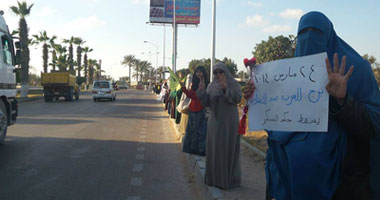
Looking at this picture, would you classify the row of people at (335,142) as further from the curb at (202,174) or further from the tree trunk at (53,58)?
the tree trunk at (53,58)

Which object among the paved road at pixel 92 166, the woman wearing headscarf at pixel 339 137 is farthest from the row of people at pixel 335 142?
the paved road at pixel 92 166

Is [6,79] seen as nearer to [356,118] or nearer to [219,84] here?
[219,84]

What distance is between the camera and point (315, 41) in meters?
Result: 2.01

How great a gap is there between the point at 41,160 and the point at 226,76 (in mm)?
4269

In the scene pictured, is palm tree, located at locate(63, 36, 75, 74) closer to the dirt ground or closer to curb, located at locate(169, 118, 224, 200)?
the dirt ground

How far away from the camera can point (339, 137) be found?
1914 millimetres

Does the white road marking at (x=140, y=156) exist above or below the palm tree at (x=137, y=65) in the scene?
below

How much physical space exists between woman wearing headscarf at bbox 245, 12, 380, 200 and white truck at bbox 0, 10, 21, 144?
729 centimetres

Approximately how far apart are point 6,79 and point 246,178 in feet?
19.9

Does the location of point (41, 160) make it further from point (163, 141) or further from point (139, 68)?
point (139, 68)

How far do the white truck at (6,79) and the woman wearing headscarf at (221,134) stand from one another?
5336mm

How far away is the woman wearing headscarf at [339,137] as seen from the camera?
181cm

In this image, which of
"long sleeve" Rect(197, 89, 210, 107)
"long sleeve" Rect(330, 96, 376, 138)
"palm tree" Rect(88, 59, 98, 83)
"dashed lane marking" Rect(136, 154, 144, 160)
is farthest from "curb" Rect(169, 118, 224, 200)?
"palm tree" Rect(88, 59, 98, 83)

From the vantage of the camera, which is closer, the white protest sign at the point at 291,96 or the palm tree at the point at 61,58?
the white protest sign at the point at 291,96
